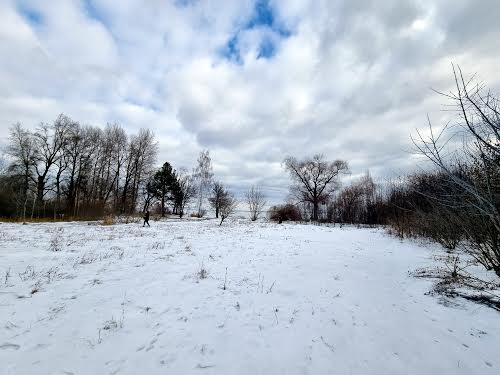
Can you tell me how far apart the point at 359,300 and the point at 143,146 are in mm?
34319

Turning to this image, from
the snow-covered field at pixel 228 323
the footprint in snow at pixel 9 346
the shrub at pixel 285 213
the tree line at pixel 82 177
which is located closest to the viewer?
the snow-covered field at pixel 228 323

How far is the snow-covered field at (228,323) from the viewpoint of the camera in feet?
8.29

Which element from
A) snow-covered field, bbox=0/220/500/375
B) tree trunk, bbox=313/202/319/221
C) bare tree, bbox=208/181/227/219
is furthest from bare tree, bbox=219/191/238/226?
snow-covered field, bbox=0/220/500/375

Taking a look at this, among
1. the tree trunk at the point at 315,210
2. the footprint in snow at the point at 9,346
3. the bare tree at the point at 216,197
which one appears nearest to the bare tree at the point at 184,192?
the bare tree at the point at 216,197

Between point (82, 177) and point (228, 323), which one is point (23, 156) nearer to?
point (82, 177)

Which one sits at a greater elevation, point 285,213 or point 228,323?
point 285,213

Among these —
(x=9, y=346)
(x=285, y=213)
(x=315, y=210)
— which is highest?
(x=315, y=210)

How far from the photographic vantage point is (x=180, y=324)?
10.7 feet

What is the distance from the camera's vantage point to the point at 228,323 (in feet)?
11.0

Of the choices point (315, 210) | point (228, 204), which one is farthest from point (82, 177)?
point (315, 210)

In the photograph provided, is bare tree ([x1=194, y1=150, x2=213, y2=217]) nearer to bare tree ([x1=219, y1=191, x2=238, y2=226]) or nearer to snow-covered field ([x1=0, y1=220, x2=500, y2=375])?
bare tree ([x1=219, y1=191, x2=238, y2=226])

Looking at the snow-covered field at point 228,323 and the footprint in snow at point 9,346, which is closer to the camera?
the snow-covered field at point 228,323

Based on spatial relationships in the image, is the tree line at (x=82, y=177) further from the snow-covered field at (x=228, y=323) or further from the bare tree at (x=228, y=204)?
the snow-covered field at (x=228, y=323)

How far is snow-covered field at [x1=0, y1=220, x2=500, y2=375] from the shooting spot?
2.53 meters
